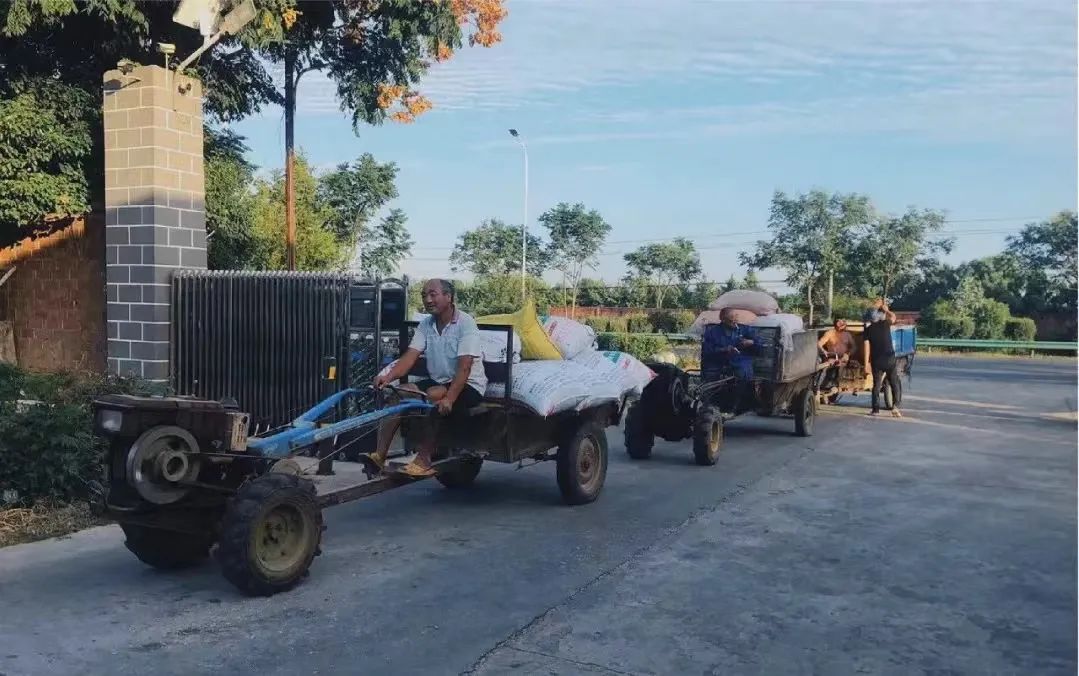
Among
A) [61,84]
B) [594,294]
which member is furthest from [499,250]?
[61,84]

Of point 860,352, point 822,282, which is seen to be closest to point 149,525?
point 860,352

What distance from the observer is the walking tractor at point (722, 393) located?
401 inches

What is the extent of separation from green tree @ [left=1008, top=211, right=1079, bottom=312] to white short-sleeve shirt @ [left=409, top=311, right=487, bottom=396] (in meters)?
42.0

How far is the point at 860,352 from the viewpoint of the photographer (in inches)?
605

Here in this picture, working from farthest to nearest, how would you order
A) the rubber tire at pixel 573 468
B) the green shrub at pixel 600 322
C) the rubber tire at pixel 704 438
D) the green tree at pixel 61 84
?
1. the green shrub at pixel 600 322
2. the green tree at pixel 61 84
3. the rubber tire at pixel 704 438
4. the rubber tire at pixel 573 468

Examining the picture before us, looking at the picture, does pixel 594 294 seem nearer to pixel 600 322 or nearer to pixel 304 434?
pixel 600 322

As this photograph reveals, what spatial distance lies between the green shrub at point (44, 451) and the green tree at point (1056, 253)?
43.6 m

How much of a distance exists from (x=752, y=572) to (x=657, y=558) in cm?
64

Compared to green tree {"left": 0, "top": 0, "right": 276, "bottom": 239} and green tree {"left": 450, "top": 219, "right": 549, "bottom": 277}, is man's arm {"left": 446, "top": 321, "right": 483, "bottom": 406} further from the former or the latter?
green tree {"left": 450, "top": 219, "right": 549, "bottom": 277}

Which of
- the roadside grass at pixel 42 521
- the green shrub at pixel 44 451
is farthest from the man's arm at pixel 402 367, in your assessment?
the green shrub at pixel 44 451

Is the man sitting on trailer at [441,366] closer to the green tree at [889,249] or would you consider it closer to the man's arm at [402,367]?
the man's arm at [402,367]

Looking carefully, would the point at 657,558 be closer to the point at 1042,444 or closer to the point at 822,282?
the point at 1042,444

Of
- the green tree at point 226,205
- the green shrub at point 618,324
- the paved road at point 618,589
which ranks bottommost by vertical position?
the paved road at point 618,589

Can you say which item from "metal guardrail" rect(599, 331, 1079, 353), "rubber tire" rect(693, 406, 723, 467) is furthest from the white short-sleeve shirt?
"metal guardrail" rect(599, 331, 1079, 353)
